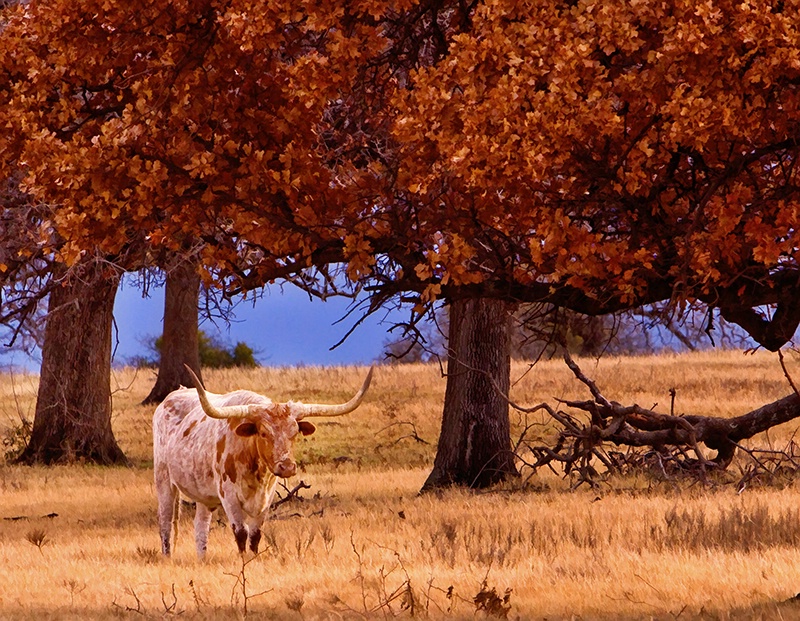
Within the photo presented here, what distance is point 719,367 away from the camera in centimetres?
3616

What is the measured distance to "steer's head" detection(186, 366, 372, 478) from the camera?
33.6 ft

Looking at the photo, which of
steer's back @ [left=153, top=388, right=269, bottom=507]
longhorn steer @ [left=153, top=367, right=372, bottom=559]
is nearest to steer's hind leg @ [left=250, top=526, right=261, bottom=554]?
longhorn steer @ [left=153, top=367, right=372, bottom=559]

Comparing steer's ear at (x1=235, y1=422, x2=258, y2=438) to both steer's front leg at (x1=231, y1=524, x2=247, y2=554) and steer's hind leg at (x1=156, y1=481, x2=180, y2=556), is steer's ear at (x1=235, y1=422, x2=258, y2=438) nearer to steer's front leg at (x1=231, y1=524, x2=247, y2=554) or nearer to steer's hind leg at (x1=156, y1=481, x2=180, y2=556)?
steer's front leg at (x1=231, y1=524, x2=247, y2=554)

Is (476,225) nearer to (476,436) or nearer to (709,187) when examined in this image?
(709,187)

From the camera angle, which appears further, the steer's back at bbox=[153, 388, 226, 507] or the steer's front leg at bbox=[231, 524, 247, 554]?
the steer's back at bbox=[153, 388, 226, 507]

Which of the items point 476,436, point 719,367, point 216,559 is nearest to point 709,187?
point 216,559

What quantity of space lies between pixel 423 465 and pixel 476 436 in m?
4.60

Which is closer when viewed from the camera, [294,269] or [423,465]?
[294,269]

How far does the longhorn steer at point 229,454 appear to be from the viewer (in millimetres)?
10508

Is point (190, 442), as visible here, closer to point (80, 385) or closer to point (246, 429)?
point (246, 429)

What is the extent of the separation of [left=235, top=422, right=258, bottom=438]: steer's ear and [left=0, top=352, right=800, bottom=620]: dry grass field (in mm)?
1165

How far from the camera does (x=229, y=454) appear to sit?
11.0m

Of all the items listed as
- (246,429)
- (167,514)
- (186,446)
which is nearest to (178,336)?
(167,514)

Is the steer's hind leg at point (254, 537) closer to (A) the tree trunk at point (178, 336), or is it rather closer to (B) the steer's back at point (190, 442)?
(B) the steer's back at point (190, 442)
